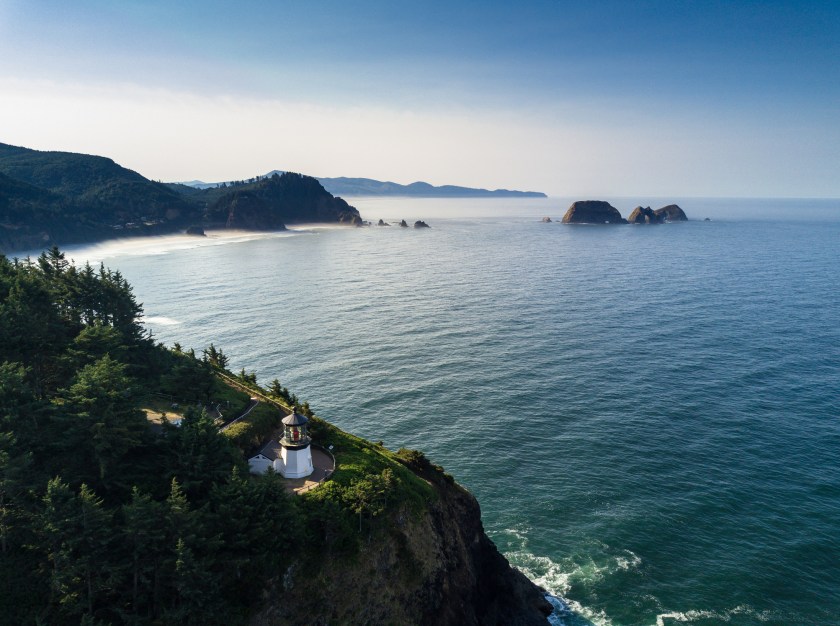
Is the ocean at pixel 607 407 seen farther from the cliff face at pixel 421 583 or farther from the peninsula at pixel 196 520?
the peninsula at pixel 196 520

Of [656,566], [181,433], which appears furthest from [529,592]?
[181,433]

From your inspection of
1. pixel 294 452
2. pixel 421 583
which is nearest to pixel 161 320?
pixel 294 452

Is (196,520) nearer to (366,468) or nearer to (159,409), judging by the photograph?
(366,468)

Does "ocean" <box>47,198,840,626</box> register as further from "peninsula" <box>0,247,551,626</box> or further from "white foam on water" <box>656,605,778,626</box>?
"peninsula" <box>0,247,551,626</box>

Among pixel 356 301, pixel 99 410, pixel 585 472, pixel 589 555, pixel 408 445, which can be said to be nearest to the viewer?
pixel 99 410

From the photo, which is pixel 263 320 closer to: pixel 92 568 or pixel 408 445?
pixel 408 445

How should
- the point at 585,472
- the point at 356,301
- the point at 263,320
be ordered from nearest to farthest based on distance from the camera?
the point at 585,472
the point at 263,320
the point at 356,301
